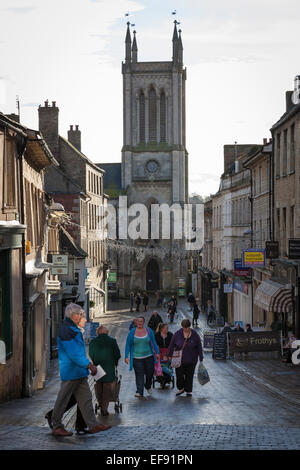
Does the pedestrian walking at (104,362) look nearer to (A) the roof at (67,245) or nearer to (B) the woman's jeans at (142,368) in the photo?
(B) the woman's jeans at (142,368)

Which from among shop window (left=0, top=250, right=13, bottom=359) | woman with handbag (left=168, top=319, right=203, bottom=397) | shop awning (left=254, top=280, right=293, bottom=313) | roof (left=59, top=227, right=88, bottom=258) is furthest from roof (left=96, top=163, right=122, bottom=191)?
woman with handbag (left=168, top=319, right=203, bottom=397)

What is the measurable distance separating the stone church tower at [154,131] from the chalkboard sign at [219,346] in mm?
57715

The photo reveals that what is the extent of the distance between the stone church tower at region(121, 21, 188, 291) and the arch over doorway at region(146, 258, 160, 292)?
6041mm

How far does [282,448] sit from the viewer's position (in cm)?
834

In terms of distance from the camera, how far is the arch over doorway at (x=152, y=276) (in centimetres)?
8350

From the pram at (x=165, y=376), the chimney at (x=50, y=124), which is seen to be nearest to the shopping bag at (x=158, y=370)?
the pram at (x=165, y=376)

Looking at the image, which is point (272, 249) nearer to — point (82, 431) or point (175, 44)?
point (82, 431)

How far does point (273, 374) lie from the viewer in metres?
22.2

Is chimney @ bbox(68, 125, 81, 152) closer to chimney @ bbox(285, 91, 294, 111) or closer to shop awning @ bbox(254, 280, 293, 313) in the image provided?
chimney @ bbox(285, 91, 294, 111)

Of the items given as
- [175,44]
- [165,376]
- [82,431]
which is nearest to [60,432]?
[82,431]

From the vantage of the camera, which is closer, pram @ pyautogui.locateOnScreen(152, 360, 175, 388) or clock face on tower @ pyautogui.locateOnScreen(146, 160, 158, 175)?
pram @ pyautogui.locateOnScreen(152, 360, 175, 388)

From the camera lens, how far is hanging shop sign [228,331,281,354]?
26922mm

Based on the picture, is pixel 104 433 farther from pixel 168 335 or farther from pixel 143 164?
pixel 143 164

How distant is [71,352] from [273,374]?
13.5 m
